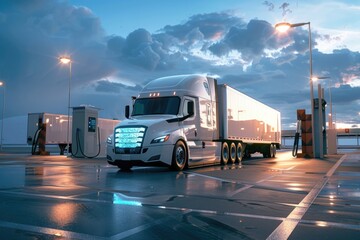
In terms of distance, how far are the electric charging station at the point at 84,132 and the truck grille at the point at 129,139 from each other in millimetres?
13901

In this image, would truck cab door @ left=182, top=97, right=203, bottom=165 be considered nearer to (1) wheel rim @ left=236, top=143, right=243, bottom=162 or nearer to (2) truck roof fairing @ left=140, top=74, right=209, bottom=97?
(2) truck roof fairing @ left=140, top=74, right=209, bottom=97

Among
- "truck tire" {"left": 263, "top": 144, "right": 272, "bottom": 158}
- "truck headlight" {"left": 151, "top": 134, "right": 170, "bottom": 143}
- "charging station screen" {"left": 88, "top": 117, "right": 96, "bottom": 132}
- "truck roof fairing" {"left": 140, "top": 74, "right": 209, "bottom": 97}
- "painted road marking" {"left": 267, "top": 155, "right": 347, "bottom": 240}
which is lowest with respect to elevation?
"painted road marking" {"left": 267, "top": 155, "right": 347, "bottom": 240}

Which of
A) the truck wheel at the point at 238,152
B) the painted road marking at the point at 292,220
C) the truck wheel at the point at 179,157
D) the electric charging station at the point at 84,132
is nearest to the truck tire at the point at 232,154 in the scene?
the truck wheel at the point at 238,152

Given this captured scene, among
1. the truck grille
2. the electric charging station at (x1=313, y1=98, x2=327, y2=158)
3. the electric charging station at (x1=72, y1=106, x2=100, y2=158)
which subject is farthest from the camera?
the electric charging station at (x1=72, y1=106, x2=100, y2=158)

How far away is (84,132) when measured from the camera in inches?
1051

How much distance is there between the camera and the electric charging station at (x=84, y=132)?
2678 centimetres

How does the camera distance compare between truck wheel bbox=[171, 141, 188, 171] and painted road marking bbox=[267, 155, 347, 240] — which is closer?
painted road marking bbox=[267, 155, 347, 240]

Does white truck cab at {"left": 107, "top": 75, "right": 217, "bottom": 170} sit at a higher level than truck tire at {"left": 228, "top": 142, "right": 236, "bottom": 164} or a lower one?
higher

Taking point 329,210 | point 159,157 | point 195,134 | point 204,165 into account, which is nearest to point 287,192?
point 329,210

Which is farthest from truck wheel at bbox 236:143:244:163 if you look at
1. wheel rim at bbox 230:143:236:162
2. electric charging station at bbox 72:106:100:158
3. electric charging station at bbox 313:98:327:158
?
electric charging station at bbox 72:106:100:158

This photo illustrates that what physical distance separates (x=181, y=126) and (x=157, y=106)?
1286 millimetres

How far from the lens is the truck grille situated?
42.8 feet

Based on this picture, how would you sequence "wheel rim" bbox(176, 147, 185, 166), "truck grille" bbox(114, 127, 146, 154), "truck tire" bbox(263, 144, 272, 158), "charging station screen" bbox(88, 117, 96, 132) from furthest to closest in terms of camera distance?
"truck tire" bbox(263, 144, 272, 158)
"charging station screen" bbox(88, 117, 96, 132)
"wheel rim" bbox(176, 147, 185, 166)
"truck grille" bbox(114, 127, 146, 154)

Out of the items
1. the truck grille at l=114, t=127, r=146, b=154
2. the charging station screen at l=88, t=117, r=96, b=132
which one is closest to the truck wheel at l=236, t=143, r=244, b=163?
the truck grille at l=114, t=127, r=146, b=154
